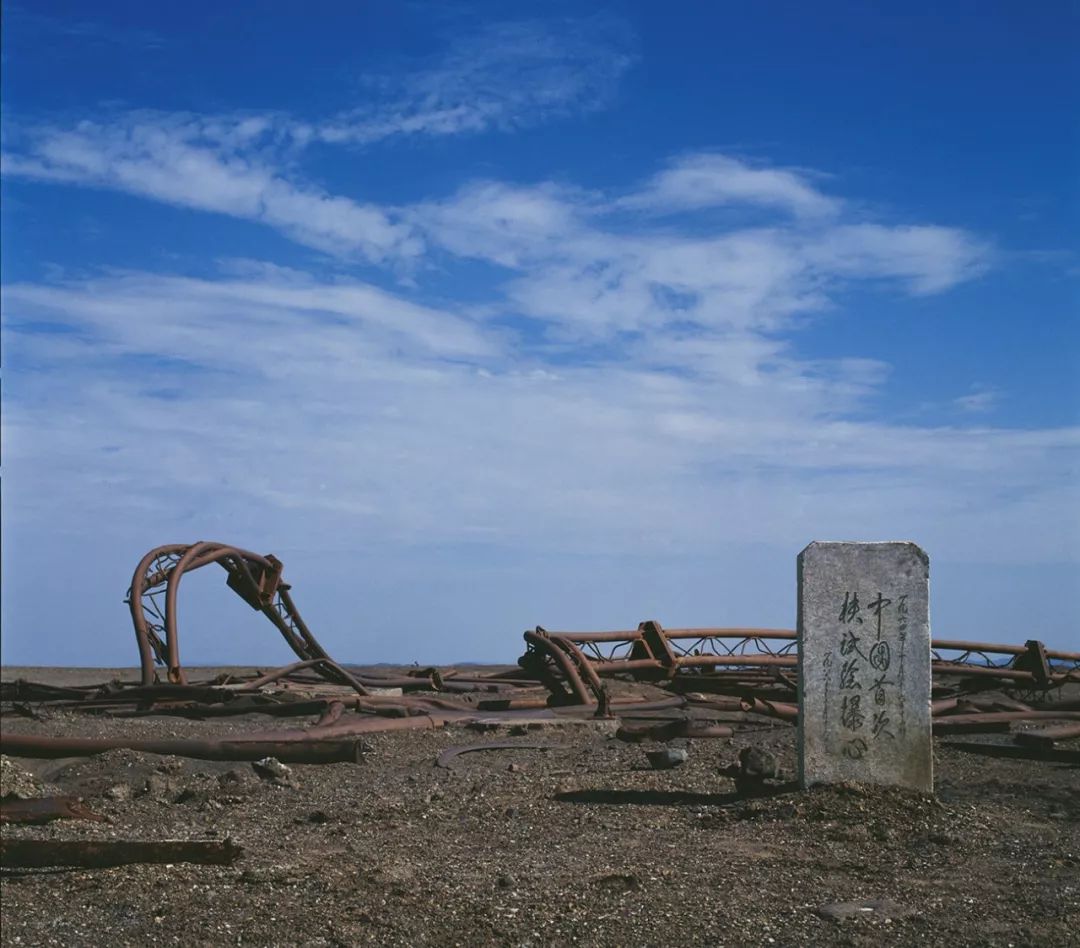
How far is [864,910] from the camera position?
559cm

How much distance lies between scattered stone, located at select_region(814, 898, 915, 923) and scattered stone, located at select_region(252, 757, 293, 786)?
4.95 m

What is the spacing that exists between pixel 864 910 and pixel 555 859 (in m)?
1.79

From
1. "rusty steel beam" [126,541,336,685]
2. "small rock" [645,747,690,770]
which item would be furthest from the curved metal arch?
"small rock" [645,747,690,770]

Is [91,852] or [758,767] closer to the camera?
[91,852]

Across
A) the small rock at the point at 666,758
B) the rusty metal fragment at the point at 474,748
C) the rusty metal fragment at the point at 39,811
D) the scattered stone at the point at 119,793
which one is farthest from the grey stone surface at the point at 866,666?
the scattered stone at the point at 119,793

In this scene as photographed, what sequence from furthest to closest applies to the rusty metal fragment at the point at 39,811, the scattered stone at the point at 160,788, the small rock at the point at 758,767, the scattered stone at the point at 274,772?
the scattered stone at the point at 274,772 → the scattered stone at the point at 160,788 → the small rock at the point at 758,767 → the rusty metal fragment at the point at 39,811

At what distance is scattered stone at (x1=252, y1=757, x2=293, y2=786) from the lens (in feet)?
30.8

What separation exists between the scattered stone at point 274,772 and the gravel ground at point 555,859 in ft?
0.16

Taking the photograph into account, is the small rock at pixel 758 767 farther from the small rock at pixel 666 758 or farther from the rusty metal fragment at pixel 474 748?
the rusty metal fragment at pixel 474 748

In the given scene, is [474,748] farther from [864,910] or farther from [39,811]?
[864,910]

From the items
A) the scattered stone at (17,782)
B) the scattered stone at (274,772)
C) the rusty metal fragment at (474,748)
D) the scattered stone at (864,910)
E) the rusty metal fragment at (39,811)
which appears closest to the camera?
the scattered stone at (864,910)

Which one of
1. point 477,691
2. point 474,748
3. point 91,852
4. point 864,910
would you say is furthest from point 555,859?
point 477,691

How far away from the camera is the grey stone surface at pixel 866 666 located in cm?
809

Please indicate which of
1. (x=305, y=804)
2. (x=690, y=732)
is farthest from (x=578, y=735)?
(x=305, y=804)
